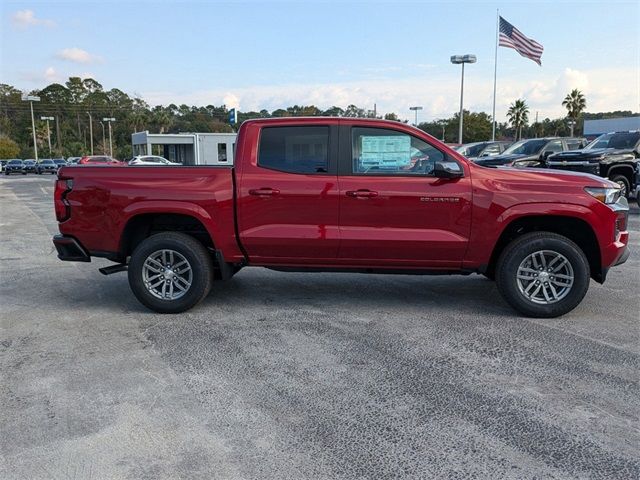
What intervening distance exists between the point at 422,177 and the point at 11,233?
9707 millimetres

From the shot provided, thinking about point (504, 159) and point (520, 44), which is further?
point (520, 44)

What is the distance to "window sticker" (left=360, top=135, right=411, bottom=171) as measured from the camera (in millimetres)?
5488

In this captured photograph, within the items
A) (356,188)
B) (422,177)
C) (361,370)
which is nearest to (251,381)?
(361,370)

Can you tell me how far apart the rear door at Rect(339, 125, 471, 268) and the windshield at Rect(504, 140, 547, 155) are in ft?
47.7

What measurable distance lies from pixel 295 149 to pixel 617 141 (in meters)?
13.7

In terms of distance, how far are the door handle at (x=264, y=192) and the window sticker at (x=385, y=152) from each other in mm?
879

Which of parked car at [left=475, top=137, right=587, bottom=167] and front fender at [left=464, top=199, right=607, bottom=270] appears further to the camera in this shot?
parked car at [left=475, top=137, right=587, bottom=167]

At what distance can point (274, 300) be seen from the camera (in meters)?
6.23

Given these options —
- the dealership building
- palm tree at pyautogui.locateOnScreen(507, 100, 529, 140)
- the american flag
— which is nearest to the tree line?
palm tree at pyautogui.locateOnScreen(507, 100, 529, 140)

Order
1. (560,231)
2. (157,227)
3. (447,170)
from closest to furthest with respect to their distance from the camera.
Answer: (447,170) → (560,231) → (157,227)

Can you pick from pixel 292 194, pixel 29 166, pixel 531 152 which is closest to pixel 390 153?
pixel 292 194

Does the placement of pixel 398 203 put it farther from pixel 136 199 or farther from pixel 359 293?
pixel 136 199

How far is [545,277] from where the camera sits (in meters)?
5.41

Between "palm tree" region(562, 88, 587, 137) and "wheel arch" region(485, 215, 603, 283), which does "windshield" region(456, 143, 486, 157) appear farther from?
"palm tree" region(562, 88, 587, 137)
